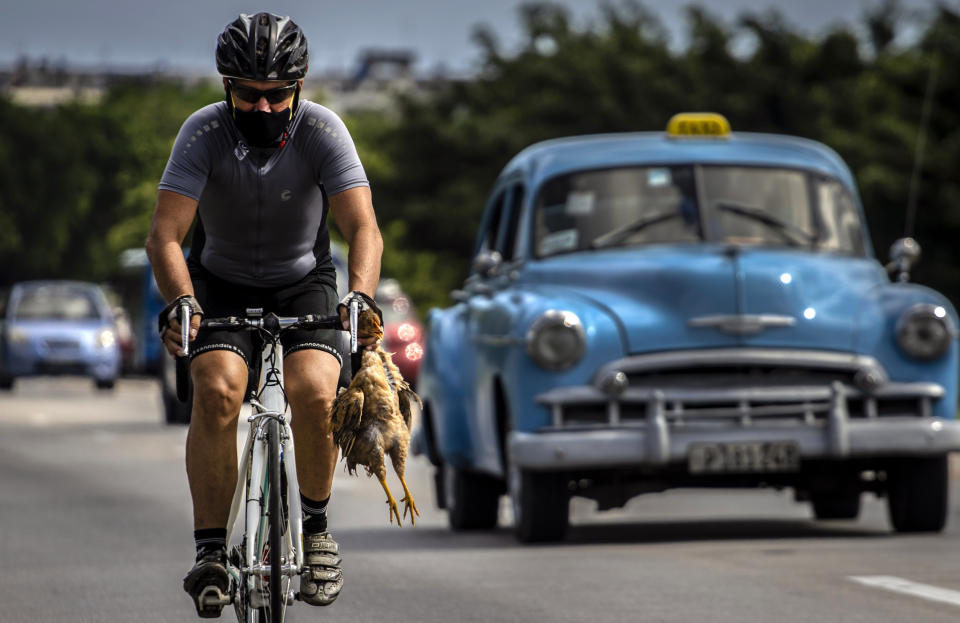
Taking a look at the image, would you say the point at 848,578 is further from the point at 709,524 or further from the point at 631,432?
the point at 709,524

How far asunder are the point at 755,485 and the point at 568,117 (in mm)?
45152

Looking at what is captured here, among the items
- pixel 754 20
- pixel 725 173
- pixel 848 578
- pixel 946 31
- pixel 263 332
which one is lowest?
pixel 848 578

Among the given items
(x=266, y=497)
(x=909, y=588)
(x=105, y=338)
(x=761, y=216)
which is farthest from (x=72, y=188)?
(x=266, y=497)

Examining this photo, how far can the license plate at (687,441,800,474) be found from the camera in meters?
10.7

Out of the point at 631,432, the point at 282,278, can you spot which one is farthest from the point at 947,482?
the point at 282,278

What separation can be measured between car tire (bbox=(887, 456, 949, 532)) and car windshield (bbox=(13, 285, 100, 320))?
29.0m

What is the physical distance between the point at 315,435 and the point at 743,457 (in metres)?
4.43

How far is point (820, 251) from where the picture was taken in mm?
11688

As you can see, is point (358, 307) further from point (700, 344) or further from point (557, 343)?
point (700, 344)

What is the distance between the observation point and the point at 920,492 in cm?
1122

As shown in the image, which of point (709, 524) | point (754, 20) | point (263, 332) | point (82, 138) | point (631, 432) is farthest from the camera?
point (82, 138)

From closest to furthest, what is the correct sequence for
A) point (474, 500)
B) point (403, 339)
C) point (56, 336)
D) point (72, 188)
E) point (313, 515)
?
point (313, 515) < point (474, 500) < point (403, 339) < point (56, 336) < point (72, 188)

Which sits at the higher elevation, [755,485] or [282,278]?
[282,278]

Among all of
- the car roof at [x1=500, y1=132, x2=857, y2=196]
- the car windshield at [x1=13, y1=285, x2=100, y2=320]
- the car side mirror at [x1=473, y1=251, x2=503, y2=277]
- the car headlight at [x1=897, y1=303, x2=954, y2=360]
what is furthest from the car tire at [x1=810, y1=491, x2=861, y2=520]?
the car windshield at [x1=13, y1=285, x2=100, y2=320]
